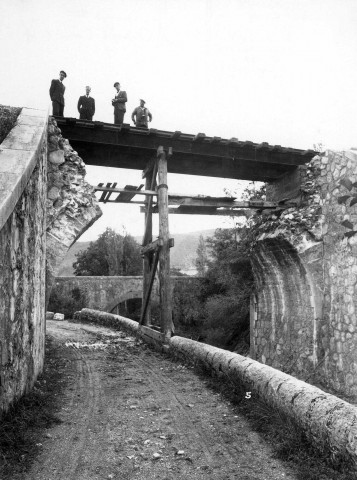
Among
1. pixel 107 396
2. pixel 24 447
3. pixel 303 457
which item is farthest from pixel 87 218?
pixel 303 457

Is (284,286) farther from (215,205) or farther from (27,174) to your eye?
(27,174)

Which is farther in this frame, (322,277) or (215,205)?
(215,205)

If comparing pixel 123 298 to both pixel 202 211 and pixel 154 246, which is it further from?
pixel 154 246

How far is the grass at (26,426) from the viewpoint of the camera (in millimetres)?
3029

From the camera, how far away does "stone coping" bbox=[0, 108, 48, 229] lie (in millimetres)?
3291

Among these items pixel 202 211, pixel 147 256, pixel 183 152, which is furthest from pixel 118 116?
pixel 147 256

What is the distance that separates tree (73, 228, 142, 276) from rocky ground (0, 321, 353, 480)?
31795mm

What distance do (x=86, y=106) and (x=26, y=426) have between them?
682 cm

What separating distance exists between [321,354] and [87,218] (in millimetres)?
4685

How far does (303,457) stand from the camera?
322cm

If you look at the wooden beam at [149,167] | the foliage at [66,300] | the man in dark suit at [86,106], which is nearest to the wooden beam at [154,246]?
the wooden beam at [149,167]

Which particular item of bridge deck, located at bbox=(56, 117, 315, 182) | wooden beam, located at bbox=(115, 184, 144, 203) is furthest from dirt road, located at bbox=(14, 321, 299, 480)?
bridge deck, located at bbox=(56, 117, 315, 182)

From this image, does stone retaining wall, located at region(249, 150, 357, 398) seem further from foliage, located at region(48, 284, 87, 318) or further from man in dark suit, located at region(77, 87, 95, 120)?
foliage, located at region(48, 284, 87, 318)

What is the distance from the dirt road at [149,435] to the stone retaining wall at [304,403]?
323mm
